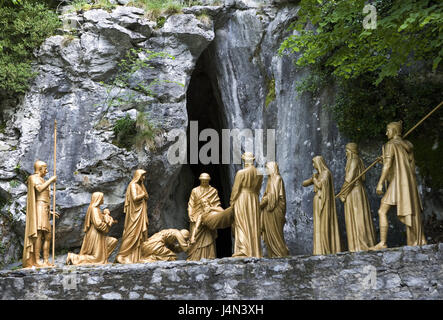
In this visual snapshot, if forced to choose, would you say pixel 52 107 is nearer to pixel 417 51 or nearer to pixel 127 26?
pixel 127 26

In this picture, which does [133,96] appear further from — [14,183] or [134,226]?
[134,226]

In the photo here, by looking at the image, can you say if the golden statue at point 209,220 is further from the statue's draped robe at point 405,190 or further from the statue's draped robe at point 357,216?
the statue's draped robe at point 405,190

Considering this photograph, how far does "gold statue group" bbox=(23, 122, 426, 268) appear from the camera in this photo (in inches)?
412

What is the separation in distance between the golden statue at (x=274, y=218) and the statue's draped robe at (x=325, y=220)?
2.61 ft

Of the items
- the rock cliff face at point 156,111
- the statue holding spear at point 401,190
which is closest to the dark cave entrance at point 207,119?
the rock cliff face at point 156,111

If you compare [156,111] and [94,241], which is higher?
[156,111]

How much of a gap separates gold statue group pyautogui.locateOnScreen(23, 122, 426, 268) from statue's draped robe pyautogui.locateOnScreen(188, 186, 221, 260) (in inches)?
0.9

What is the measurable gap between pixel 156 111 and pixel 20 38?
4.37 meters

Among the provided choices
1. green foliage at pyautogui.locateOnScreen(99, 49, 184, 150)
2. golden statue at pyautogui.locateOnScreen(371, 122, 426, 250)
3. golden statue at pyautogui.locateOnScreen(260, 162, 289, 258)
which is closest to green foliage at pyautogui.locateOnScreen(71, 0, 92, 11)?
green foliage at pyautogui.locateOnScreen(99, 49, 184, 150)

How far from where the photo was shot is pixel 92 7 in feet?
53.4

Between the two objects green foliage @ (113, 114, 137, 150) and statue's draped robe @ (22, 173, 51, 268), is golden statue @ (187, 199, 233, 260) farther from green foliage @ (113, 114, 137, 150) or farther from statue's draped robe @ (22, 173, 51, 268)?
green foliage @ (113, 114, 137, 150)

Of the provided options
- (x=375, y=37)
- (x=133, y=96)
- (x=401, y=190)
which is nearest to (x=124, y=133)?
(x=133, y=96)

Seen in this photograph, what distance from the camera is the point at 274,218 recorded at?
11.9 m

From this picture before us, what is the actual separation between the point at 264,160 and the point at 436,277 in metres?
7.60
